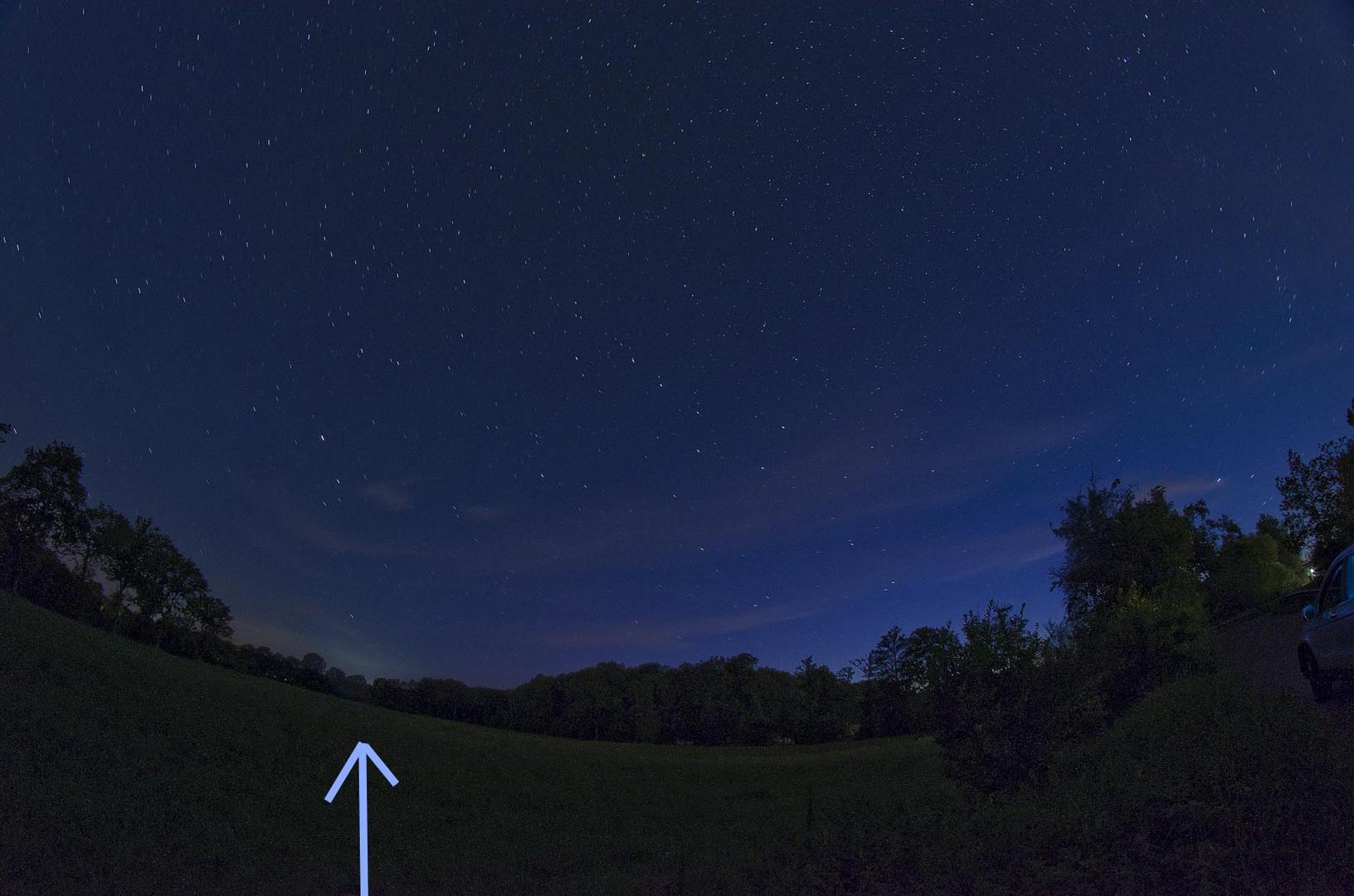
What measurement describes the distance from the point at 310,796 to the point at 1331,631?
29771 millimetres

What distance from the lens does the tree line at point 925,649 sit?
1357 cm

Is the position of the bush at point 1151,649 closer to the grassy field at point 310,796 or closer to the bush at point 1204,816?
the grassy field at point 310,796

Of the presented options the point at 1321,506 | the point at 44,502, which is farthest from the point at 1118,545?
the point at 44,502

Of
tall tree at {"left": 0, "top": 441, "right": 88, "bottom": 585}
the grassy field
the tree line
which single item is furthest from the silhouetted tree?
tall tree at {"left": 0, "top": 441, "right": 88, "bottom": 585}

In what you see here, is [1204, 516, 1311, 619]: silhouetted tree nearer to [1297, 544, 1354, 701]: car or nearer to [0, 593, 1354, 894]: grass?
[0, 593, 1354, 894]: grass

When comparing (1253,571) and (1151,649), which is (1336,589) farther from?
(1253,571)

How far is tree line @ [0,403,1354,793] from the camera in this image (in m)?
13.6

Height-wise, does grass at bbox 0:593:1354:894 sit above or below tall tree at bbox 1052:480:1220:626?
below

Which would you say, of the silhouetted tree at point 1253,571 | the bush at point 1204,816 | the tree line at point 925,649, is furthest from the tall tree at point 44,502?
the silhouetted tree at point 1253,571

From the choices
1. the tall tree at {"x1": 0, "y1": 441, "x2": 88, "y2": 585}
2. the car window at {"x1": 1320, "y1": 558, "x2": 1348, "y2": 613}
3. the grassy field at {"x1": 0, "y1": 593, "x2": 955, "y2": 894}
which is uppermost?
the tall tree at {"x1": 0, "y1": 441, "x2": 88, "y2": 585}

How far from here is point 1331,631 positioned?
11.6 meters

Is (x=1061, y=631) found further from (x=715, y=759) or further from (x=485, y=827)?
(x=715, y=759)

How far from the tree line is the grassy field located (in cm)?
241

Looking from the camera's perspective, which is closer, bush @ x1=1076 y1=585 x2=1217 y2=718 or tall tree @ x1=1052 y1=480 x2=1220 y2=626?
Result: bush @ x1=1076 y1=585 x2=1217 y2=718
